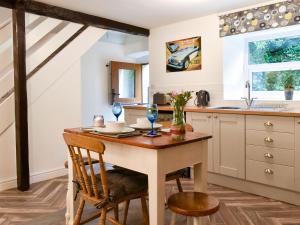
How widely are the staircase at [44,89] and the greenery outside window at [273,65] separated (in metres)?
2.33

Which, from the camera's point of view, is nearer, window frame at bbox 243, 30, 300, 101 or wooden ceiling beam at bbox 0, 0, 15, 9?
wooden ceiling beam at bbox 0, 0, 15, 9

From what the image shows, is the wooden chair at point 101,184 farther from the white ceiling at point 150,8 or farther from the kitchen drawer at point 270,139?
the white ceiling at point 150,8

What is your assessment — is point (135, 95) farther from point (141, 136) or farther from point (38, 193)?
point (141, 136)

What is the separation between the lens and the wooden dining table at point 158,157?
5.11 ft

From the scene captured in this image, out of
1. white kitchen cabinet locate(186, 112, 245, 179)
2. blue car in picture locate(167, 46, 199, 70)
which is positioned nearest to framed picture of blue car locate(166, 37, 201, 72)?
blue car in picture locate(167, 46, 199, 70)

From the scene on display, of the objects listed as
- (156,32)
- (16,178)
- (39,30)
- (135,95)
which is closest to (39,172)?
(16,178)

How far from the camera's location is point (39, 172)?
3.51m

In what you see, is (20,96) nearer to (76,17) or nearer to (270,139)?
(76,17)

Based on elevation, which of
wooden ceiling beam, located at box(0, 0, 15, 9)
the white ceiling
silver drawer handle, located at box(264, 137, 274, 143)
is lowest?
silver drawer handle, located at box(264, 137, 274, 143)

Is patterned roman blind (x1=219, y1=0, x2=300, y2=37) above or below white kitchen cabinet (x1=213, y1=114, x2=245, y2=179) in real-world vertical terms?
above

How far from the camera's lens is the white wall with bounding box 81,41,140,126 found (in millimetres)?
5727

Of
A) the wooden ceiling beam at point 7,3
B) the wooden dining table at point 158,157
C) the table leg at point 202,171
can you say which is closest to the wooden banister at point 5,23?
the wooden ceiling beam at point 7,3

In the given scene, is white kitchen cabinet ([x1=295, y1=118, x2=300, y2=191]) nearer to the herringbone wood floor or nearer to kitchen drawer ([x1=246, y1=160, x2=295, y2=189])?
kitchen drawer ([x1=246, y1=160, x2=295, y2=189])

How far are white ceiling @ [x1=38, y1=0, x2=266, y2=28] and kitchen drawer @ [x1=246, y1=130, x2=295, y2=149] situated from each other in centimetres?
163
